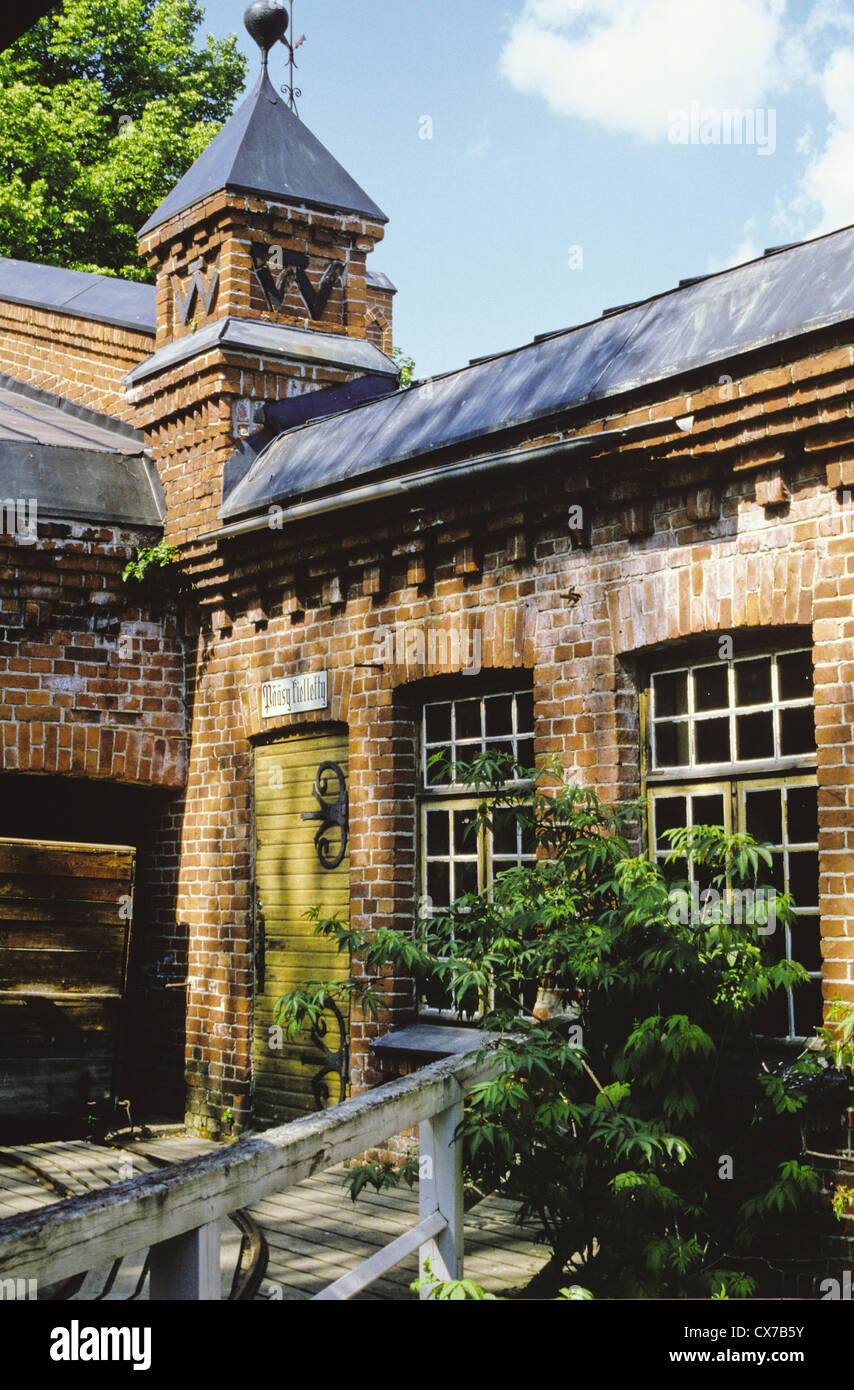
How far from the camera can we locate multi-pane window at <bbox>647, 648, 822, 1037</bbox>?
5570 mm

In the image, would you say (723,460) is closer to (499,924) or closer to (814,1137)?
(499,924)

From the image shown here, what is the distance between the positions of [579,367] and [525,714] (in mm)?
1754

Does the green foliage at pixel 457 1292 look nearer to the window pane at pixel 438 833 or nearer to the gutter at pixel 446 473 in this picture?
the gutter at pixel 446 473

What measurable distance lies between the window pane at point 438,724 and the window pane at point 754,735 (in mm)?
2095

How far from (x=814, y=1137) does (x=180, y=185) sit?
8341 mm

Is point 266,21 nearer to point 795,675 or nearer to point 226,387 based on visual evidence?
point 226,387

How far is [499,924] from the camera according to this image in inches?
204

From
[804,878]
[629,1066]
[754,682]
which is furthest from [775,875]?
[629,1066]

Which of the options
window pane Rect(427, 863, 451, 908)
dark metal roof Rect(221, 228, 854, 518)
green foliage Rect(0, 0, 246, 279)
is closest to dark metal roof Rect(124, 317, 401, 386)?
dark metal roof Rect(221, 228, 854, 518)

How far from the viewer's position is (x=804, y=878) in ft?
18.3

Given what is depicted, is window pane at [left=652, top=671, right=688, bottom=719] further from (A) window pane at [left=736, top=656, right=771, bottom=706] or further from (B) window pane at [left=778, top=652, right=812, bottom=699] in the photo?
(B) window pane at [left=778, top=652, right=812, bottom=699]

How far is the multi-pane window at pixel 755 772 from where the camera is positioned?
5570mm

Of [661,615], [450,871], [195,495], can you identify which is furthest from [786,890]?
[195,495]

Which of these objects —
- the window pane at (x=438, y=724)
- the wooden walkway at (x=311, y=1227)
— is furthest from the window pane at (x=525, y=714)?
the wooden walkway at (x=311, y=1227)
